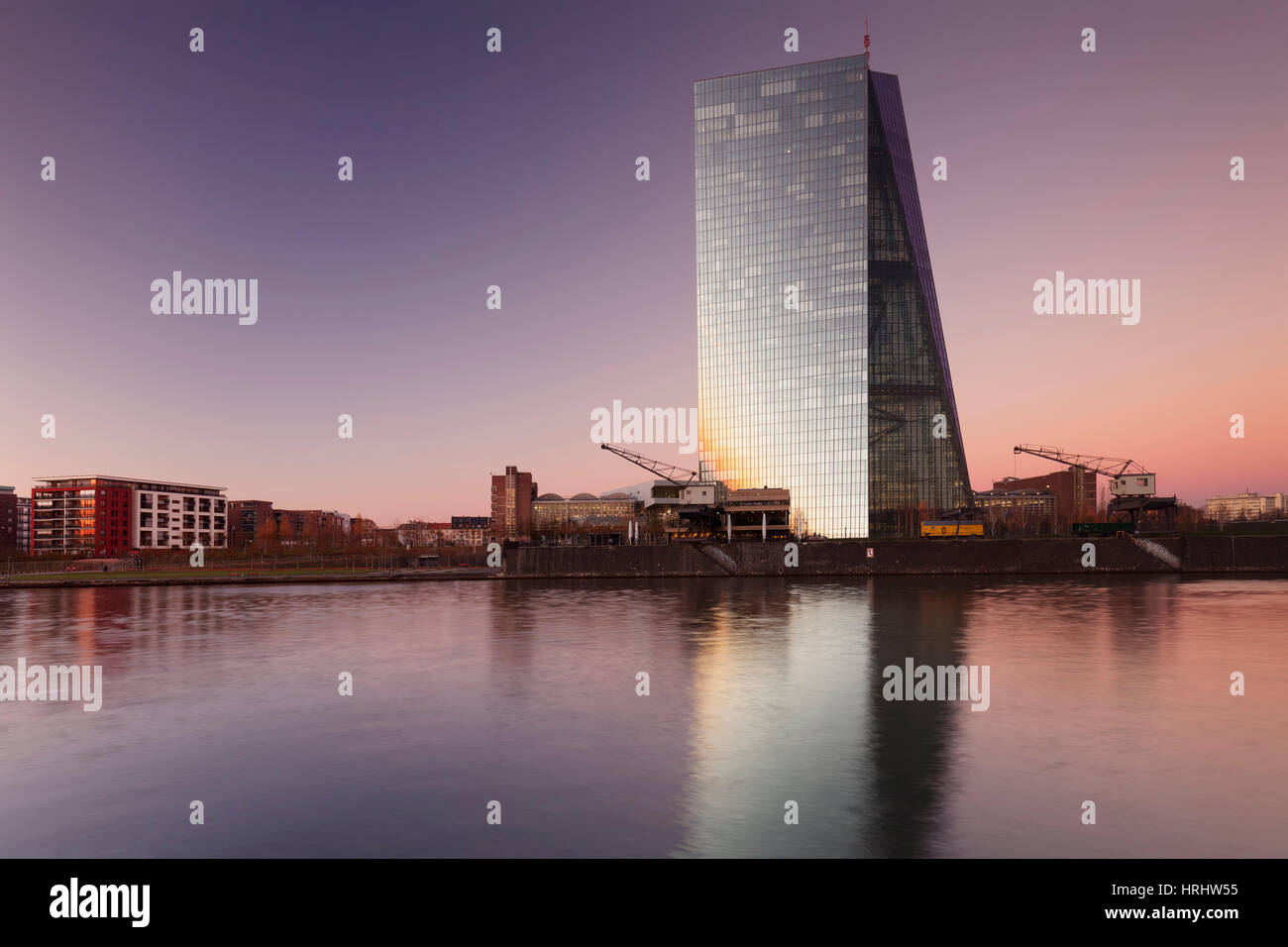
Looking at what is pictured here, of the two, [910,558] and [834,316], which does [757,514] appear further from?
[834,316]

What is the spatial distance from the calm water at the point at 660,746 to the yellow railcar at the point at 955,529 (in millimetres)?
63444

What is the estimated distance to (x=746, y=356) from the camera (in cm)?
17825

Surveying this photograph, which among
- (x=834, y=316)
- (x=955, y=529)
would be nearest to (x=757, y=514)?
(x=955, y=529)

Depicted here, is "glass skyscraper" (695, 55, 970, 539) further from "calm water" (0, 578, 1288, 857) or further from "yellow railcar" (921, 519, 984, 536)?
"calm water" (0, 578, 1288, 857)

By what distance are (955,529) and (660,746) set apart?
9521 centimetres

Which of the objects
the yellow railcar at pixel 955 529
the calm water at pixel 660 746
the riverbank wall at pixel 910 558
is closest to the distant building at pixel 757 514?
the yellow railcar at pixel 955 529

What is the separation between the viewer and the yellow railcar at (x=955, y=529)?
100 meters

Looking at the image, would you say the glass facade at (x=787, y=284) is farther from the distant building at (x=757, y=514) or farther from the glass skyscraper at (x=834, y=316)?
the distant building at (x=757, y=514)

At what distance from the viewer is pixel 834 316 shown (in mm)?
164750

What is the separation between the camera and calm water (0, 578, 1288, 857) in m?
11.8

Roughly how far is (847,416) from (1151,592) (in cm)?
10956

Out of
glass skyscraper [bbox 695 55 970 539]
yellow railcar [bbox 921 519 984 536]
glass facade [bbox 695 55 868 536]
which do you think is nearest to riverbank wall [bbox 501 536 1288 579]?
yellow railcar [bbox 921 519 984 536]
